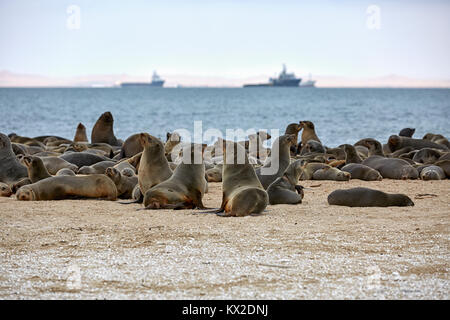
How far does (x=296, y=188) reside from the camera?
29.2 ft

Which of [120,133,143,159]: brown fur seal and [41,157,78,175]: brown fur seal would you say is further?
[120,133,143,159]: brown fur seal

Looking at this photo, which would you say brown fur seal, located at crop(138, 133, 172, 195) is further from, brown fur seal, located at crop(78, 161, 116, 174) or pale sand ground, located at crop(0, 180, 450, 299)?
brown fur seal, located at crop(78, 161, 116, 174)

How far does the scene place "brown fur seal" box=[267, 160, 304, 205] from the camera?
857 cm

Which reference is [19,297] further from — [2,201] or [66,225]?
[2,201]

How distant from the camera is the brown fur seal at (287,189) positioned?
857cm

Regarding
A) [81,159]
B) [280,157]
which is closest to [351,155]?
[280,157]

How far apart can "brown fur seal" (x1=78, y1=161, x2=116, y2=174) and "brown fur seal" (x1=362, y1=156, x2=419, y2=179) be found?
16.1ft

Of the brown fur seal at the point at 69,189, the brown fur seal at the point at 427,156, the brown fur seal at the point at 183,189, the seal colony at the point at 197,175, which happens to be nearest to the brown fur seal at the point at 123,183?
the seal colony at the point at 197,175

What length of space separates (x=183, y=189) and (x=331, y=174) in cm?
413

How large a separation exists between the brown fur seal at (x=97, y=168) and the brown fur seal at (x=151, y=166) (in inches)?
72.7

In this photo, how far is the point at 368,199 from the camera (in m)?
8.21

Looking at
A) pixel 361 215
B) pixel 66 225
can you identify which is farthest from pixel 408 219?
pixel 66 225

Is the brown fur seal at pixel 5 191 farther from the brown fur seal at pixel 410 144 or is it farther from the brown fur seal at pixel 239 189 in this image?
the brown fur seal at pixel 410 144

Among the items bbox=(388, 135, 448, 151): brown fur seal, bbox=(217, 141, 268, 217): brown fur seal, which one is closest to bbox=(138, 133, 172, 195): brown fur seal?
bbox=(217, 141, 268, 217): brown fur seal
